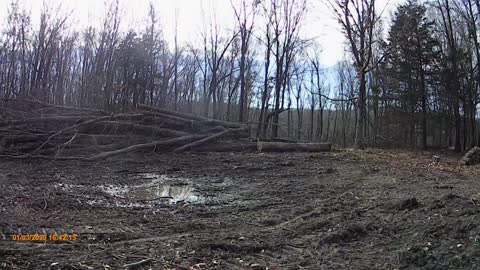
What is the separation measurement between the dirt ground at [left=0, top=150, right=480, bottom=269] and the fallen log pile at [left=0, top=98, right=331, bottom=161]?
0.91 m

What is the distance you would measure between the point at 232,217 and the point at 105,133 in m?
7.63

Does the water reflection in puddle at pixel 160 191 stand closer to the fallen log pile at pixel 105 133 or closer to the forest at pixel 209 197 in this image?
the forest at pixel 209 197

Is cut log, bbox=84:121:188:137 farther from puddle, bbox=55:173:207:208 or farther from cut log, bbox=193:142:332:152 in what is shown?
puddle, bbox=55:173:207:208

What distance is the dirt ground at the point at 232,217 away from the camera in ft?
13.9

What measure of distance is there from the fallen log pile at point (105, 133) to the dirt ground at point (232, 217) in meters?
0.91

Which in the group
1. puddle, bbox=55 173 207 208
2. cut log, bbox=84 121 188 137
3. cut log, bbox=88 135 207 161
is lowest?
puddle, bbox=55 173 207 208

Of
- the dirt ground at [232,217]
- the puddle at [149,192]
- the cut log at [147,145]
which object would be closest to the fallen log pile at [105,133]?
the cut log at [147,145]

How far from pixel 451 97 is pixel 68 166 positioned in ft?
85.5

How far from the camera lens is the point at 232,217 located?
624cm

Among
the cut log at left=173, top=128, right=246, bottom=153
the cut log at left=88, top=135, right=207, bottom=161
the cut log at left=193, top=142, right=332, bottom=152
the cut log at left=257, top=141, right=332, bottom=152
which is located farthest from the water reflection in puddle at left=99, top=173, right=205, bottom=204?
the cut log at left=257, top=141, right=332, bottom=152

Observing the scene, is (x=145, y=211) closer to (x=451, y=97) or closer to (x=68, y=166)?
(x=68, y=166)

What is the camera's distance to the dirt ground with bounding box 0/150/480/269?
4.25 metres

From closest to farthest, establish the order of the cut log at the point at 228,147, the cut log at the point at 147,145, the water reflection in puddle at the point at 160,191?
the water reflection in puddle at the point at 160,191 < the cut log at the point at 147,145 < the cut log at the point at 228,147

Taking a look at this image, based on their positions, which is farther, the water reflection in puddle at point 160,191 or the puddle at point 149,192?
the water reflection in puddle at point 160,191
